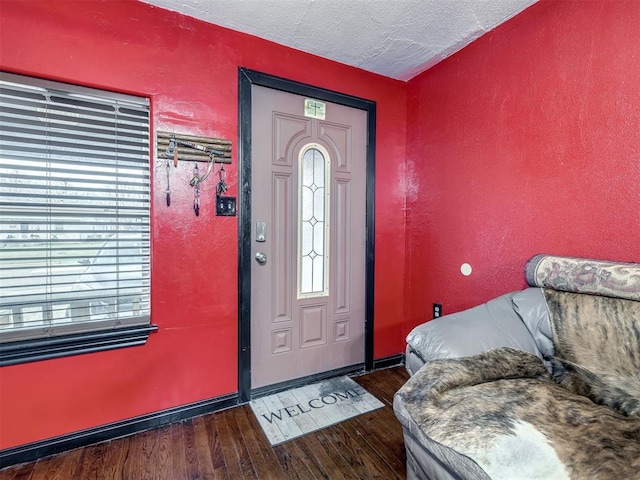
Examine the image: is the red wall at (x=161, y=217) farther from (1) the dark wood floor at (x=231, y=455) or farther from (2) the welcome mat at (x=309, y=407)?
(2) the welcome mat at (x=309, y=407)

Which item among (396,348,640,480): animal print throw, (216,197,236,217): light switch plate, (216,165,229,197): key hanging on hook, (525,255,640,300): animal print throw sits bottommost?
(396,348,640,480): animal print throw

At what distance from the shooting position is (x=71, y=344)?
1510 millimetres

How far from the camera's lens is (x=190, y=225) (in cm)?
179

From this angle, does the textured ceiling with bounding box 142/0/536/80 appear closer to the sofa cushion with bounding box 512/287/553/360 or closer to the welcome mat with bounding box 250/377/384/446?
the sofa cushion with bounding box 512/287/553/360

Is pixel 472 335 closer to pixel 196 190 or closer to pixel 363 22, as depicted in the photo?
pixel 196 190

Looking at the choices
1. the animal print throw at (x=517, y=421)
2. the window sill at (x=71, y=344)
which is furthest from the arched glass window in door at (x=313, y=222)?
the animal print throw at (x=517, y=421)

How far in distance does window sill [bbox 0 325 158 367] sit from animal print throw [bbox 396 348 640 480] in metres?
1.42

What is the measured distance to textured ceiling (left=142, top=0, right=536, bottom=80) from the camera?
167 cm

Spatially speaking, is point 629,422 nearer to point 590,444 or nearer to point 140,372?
point 590,444

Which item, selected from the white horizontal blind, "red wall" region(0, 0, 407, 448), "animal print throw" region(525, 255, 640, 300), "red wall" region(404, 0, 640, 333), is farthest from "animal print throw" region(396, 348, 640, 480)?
the white horizontal blind

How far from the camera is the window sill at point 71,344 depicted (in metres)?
1.41

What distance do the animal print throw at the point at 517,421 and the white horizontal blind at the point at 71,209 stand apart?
5.11 ft

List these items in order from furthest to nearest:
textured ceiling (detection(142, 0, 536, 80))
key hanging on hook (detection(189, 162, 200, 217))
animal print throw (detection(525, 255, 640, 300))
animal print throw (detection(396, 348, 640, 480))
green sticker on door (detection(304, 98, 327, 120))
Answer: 1. green sticker on door (detection(304, 98, 327, 120))
2. key hanging on hook (detection(189, 162, 200, 217))
3. textured ceiling (detection(142, 0, 536, 80))
4. animal print throw (detection(525, 255, 640, 300))
5. animal print throw (detection(396, 348, 640, 480))

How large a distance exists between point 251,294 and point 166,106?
1.23 metres
